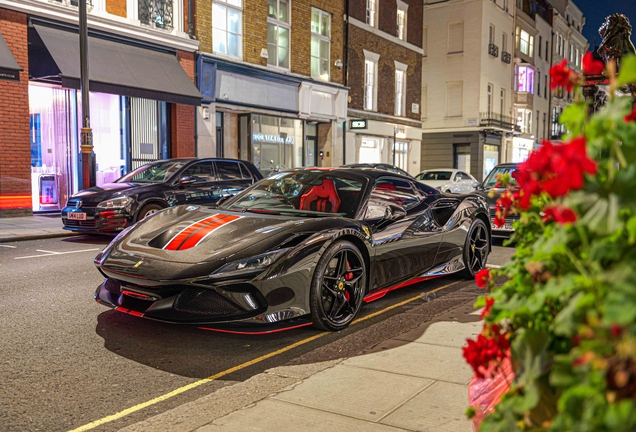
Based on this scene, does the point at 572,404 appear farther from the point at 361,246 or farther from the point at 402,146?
the point at 402,146

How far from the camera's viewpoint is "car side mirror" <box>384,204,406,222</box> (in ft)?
19.2

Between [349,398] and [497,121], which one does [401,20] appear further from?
[349,398]

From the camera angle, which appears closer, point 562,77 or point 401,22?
point 562,77

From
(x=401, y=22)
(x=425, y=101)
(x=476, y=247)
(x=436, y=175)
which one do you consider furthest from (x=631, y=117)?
(x=425, y=101)

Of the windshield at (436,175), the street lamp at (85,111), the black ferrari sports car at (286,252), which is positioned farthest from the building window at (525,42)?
the black ferrari sports car at (286,252)

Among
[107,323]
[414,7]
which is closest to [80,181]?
[107,323]

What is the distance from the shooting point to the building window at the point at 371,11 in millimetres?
28312

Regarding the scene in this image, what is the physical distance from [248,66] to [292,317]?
17649mm

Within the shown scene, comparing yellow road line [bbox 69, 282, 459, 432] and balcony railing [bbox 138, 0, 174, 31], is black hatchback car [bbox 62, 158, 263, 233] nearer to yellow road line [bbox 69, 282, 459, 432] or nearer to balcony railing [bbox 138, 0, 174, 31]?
yellow road line [bbox 69, 282, 459, 432]

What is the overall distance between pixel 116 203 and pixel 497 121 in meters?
32.2

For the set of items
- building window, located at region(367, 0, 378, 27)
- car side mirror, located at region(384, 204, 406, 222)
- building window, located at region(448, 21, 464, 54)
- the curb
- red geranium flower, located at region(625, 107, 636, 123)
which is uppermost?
building window, located at region(448, 21, 464, 54)

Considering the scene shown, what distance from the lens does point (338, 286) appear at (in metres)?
5.06

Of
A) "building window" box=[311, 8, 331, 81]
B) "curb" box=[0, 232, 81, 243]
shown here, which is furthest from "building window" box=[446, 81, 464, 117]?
"curb" box=[0, 232, 81, 243]

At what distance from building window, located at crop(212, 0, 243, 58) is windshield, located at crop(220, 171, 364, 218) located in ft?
49.7
